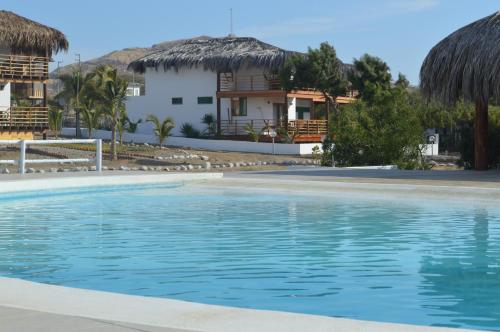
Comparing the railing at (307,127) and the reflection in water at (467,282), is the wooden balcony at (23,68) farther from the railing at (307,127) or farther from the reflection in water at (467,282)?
the reflection in water at (467,282)

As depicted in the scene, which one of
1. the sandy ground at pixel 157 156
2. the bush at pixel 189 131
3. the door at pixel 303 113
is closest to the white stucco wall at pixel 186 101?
the bush at pixel 189 131

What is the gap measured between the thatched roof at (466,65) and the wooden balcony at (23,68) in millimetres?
21968

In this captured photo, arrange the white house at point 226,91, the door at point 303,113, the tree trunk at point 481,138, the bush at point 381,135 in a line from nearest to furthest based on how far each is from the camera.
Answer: the tree trunk at point 481,138
the bush at point 381,135
the white house at point 226,91
the door at point 303,113

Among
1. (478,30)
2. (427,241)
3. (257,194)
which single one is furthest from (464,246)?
(478,30)

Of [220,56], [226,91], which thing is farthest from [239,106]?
[220,56]

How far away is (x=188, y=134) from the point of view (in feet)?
152

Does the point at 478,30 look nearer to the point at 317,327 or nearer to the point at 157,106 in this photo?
the point at 317,327

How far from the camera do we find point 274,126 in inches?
1748

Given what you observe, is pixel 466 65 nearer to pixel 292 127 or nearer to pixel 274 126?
pixel 292 127

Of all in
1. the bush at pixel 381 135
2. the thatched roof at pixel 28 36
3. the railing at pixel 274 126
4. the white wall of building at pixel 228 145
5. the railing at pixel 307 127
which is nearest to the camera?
the bush at pixel 381 135

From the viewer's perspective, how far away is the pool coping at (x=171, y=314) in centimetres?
417

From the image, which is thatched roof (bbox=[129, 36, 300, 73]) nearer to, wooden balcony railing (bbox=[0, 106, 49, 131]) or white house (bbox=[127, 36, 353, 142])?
white house (bbox=[127, 36, 353, 142])

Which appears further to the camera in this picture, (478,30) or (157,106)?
(157,106)

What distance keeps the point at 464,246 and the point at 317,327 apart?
5210 millimetres
